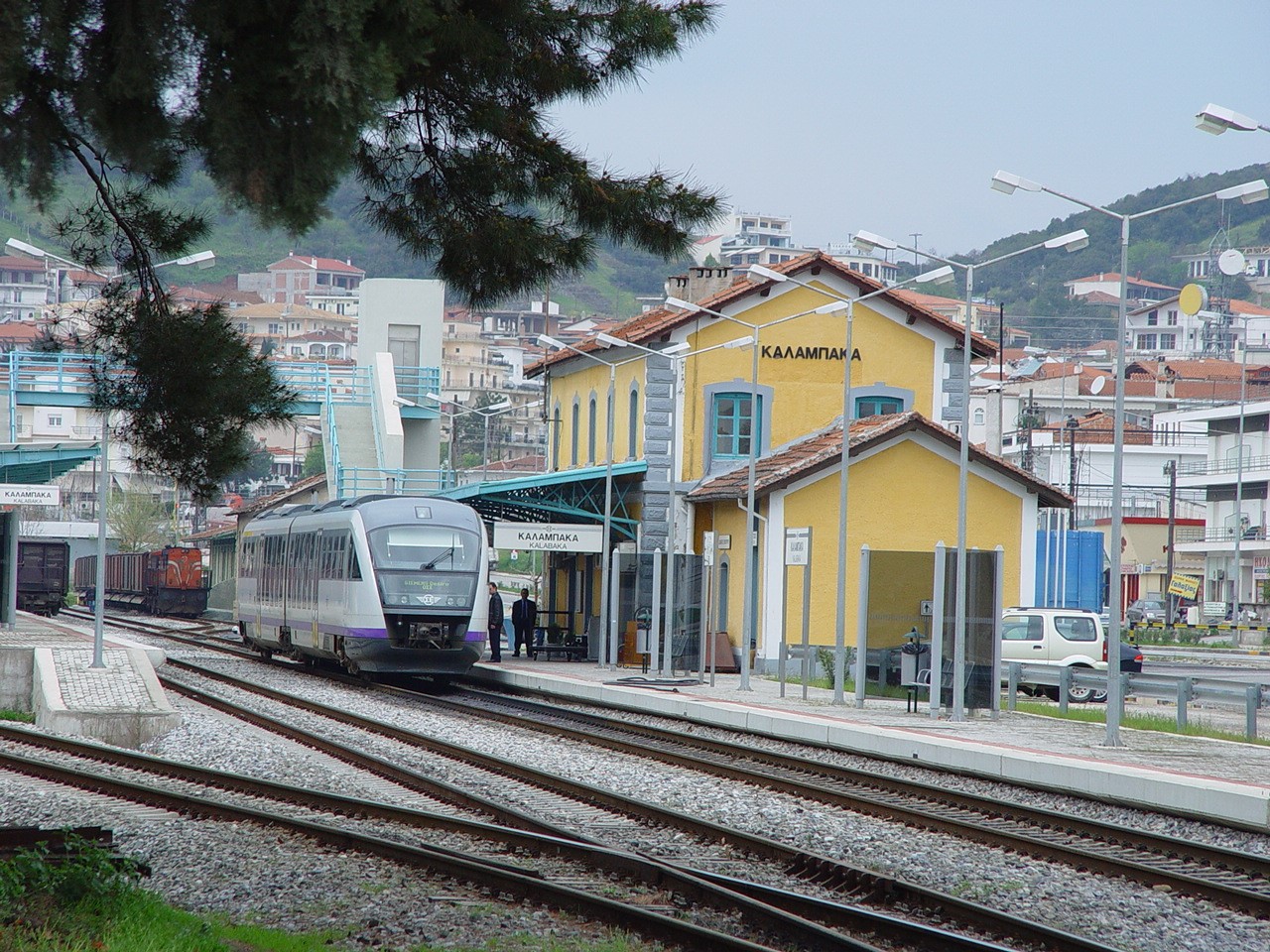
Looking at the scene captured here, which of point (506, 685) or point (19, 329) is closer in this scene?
point (506, 685)

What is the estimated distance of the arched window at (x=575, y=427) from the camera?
44.2m

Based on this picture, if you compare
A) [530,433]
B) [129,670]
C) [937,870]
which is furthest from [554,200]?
[530,433]

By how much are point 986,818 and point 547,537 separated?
19640mm

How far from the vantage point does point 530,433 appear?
7328 inches

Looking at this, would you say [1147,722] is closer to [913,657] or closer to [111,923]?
[913,657]

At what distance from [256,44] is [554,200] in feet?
11.4

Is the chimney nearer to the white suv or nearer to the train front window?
the white suv

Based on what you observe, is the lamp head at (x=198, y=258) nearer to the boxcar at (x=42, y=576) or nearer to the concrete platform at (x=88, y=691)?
the concrete platform at (x=88, y=691)

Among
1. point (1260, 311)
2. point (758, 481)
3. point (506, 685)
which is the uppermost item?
point (1260, 311)

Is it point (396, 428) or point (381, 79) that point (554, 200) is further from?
point (396, 428)

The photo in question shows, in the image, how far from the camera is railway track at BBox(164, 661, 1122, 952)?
9461 millimetres

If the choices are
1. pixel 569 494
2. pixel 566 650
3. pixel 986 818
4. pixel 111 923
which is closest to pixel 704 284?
pixel 569 494

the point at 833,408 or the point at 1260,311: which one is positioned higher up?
the point at 1260,311

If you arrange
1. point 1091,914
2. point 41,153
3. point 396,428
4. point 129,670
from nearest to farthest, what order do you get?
point 41,153, point 1091,914, point 129,670, point 396,428
